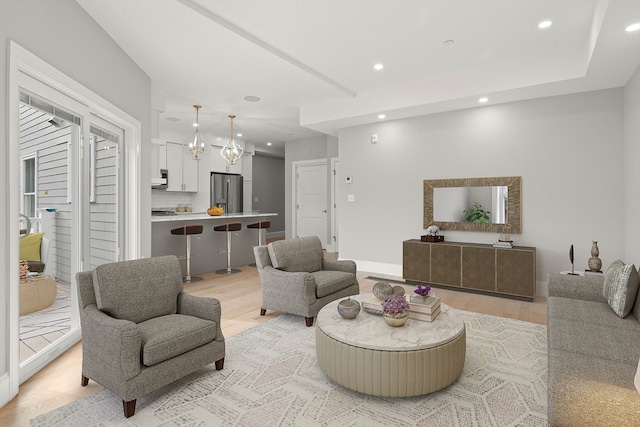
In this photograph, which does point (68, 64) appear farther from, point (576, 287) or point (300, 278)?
point (576, 287)

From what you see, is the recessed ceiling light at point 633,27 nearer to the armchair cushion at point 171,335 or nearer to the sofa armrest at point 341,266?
the sofa armrest at point 341,266

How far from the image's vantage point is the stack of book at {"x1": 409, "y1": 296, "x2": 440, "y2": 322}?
8.28ft

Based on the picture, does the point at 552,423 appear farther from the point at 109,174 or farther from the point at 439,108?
the point at 439,108

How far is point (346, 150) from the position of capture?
634cm

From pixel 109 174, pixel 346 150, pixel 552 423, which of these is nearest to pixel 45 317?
pixel 109 174

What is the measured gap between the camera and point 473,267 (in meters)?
4.75

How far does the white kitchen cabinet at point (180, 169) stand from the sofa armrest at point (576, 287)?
288 inches

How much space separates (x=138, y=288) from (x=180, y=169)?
248 inches

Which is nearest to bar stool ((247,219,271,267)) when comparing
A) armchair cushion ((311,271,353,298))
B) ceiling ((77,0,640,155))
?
ceiling ((77,0,640,155))

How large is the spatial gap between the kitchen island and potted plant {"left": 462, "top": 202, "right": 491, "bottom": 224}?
12.6 ft

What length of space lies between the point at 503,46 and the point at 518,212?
210 centimetres

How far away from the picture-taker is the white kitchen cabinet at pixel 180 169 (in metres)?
8.08

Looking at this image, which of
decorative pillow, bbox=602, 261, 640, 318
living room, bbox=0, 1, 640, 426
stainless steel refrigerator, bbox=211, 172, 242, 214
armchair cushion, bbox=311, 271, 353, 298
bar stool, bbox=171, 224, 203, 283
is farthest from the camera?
stainless steel refrigerator, bbox=211, 172, 242, 214

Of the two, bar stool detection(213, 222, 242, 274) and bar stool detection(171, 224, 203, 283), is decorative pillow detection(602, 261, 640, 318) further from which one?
Result: bar stool detection(213, 222, 242, 274)
